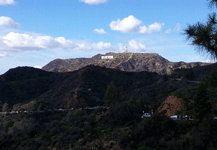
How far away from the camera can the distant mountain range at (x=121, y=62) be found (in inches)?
5118

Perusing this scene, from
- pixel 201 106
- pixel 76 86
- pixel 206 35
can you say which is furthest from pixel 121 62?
pixel 206 35

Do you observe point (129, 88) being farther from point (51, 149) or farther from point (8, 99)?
point (51, 149)

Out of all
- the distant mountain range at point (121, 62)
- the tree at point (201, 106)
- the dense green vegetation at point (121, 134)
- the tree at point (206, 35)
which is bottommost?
the dense green vegetation at point (121, 134)

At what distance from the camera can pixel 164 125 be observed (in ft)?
59.1

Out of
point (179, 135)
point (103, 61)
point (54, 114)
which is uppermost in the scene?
point (103, 61)

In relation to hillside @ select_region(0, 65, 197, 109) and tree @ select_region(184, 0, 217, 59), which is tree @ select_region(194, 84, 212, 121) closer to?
tree @ select_region(184, 0, 217, 59)

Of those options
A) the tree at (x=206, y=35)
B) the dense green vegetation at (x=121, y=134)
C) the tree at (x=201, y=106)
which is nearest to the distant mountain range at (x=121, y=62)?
the dense green vegetation at (x=121, y=134)

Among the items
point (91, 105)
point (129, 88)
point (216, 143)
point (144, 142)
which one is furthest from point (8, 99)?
point (216, 143)

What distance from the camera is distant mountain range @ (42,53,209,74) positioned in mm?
130000

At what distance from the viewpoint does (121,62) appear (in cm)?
14400

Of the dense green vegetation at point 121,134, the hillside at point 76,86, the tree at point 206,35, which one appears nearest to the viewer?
the tree at point 206,35

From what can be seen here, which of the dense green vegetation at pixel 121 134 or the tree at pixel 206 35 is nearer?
the tree at pixel 206 35

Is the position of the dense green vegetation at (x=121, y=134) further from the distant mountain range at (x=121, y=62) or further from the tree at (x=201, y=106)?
the distant mountain range at (x=121, y=62)

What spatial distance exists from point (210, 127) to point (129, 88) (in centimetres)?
5038
